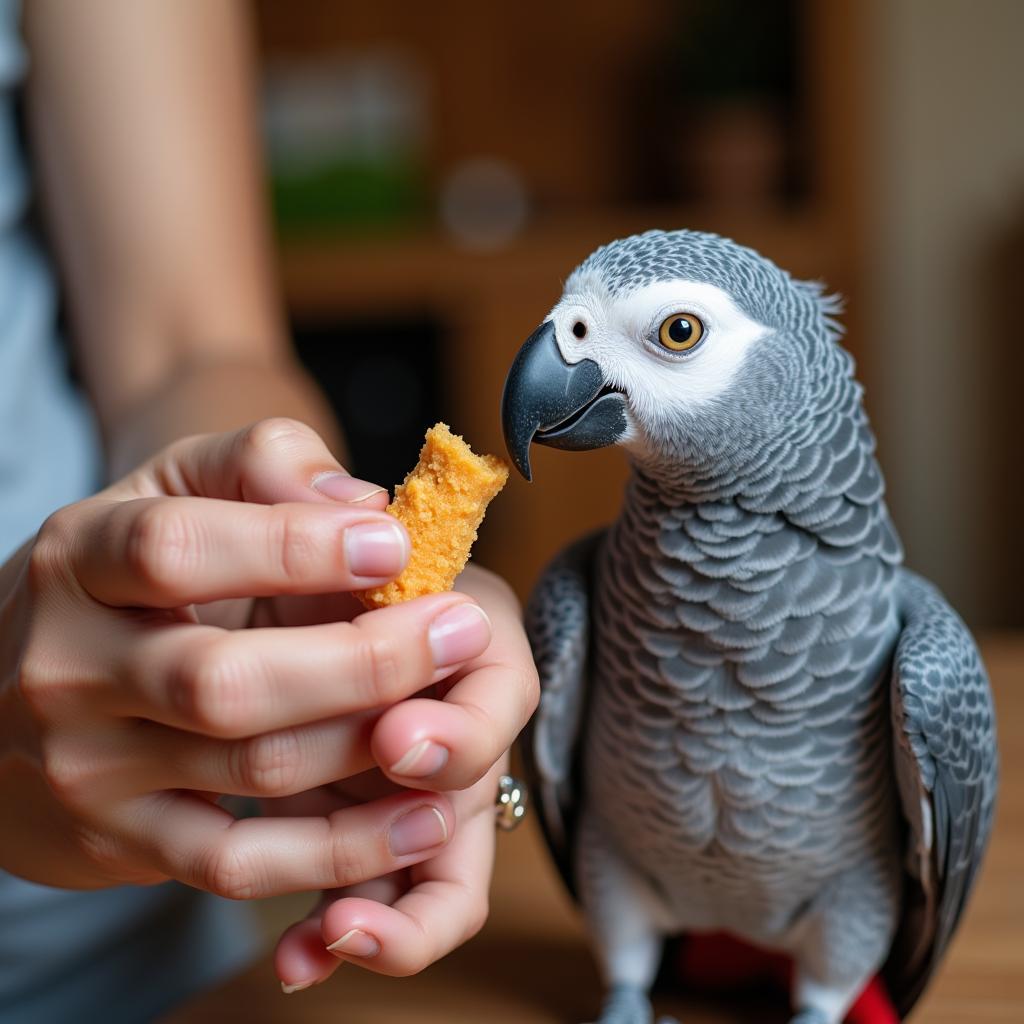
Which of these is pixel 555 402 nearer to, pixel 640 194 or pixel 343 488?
pixel 343 488

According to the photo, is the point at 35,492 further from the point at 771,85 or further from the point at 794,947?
the point at 771,85

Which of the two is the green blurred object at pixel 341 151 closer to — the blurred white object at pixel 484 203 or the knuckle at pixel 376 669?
the blurred white object at pixel 484 203

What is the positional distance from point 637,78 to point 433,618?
2315mm

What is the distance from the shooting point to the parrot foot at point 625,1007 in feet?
1.94

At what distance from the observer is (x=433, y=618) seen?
0.43m

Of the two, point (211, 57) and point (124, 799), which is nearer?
point (124, 799)

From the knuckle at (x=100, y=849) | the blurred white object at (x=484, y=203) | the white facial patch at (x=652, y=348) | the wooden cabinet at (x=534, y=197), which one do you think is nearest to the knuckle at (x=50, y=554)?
the knuckle at (x=100, y=849)

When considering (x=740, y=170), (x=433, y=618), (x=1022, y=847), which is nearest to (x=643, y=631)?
(x=433, y=618)

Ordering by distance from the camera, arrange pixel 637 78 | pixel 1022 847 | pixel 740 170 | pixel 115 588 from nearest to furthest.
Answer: pixel 115 588
pixel 1022 847
pixel 740 170
pixel 637 78

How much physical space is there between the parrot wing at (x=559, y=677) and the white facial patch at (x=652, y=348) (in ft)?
0.39

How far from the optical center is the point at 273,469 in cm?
46

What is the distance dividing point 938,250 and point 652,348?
2.17 m

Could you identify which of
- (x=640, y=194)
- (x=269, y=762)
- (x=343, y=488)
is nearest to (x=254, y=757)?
(x=269, y=762)

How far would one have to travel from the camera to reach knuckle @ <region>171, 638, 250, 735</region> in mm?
393
